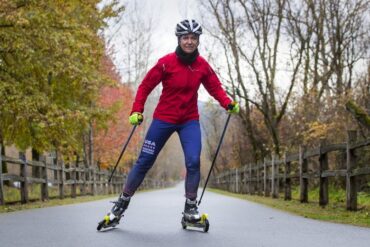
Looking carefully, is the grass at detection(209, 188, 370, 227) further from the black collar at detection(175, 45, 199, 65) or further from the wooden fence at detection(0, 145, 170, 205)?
the wooden fence at detection(0, 145, 170, 205)

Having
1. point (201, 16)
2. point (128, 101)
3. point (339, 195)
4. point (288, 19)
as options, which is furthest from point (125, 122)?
point (339, 195)

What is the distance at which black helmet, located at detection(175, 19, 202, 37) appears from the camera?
20.4ft


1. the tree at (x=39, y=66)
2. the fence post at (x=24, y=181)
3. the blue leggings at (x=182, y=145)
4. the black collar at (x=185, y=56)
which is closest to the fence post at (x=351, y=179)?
the blue leggings at (x=182, y=145)

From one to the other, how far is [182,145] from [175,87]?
0.63m

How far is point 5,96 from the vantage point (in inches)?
517

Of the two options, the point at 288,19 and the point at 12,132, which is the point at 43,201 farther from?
the point at 288,19

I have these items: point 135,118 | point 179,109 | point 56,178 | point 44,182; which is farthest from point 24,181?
point 179,109

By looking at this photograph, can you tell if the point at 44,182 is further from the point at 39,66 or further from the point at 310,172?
the point at 310,172

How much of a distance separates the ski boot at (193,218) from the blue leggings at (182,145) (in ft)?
0.36

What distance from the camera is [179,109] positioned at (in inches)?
250

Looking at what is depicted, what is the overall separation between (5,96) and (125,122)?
69.6 ft

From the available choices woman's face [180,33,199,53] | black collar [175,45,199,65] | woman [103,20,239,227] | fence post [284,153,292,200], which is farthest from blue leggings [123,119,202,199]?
fence post [284,153,292,200]

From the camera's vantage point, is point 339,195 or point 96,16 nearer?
point 339,195

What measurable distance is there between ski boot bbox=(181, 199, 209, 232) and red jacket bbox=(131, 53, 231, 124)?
91cm
